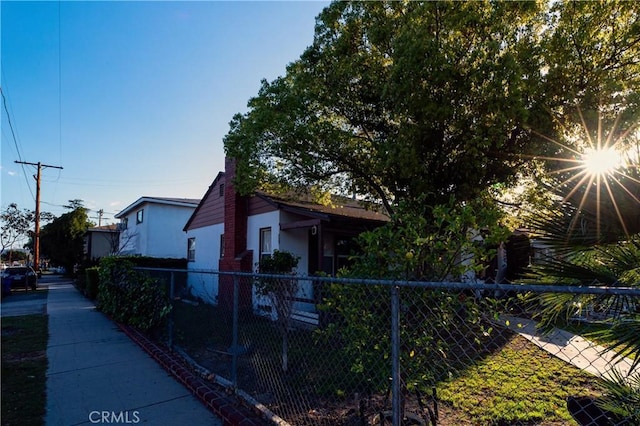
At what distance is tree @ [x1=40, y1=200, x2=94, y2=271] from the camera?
89.6 ft

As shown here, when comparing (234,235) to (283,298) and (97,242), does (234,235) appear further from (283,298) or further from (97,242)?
(97,242)

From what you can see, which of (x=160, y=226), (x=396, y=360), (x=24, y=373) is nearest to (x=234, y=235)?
(x=24, y=373)

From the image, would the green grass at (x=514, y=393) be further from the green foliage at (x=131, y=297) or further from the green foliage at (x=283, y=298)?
the green foliage at (x=131, y=297)

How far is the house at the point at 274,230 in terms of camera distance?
10367mm

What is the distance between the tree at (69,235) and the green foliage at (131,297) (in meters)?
18.9

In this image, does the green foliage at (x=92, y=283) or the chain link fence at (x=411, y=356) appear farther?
the green foliage at (x=92, y=283)

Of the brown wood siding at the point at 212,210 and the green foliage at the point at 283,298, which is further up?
the brown wood siding at the point at 212,210

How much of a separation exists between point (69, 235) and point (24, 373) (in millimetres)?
25809

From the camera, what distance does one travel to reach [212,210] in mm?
15062

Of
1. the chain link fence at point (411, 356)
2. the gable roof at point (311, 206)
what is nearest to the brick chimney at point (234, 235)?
the gable roof at point (311, 206)

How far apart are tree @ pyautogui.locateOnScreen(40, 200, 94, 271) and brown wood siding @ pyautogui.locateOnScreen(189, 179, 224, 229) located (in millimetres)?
16331

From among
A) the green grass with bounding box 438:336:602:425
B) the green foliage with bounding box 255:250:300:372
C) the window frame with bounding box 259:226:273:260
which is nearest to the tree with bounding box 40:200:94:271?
the window frame with bounding box 259:226:273:260

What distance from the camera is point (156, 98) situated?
10430mm

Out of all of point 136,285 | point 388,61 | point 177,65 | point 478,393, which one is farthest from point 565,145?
point 136,285
